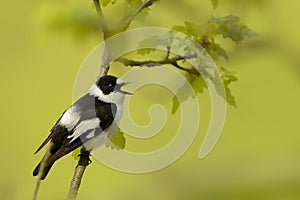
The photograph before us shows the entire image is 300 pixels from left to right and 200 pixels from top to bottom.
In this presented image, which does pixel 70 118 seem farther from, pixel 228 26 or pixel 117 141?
pixel 228 26

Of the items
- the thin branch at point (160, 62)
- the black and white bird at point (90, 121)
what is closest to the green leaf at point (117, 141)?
the black and white bird at point (90, 121)

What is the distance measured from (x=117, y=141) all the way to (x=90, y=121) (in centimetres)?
12

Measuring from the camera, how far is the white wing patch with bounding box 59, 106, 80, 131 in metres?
1.11

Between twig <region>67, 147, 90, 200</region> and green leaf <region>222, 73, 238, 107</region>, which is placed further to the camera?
green leaf <region>222, 73, 238, 107</region>

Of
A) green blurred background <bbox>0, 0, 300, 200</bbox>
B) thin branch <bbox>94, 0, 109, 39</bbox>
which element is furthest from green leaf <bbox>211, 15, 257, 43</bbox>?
thin branch <bbox>94, 0, 109, 39</bbox>

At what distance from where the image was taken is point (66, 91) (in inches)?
109

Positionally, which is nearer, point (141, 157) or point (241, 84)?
point (141, 157)

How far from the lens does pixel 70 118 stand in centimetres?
113

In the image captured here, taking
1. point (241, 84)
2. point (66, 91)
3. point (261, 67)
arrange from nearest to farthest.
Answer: point (241, 84) < point (261, 67) < point (66, 91)

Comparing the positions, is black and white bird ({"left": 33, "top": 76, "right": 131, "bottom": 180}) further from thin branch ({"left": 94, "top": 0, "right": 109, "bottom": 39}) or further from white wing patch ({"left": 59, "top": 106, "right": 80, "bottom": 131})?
thin branch ({"left": 94, "top": 0, "right": 109, "bottom": 39})

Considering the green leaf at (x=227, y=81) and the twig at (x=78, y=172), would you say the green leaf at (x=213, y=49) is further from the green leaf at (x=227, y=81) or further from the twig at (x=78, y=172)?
the twig at (x=78, y=172)

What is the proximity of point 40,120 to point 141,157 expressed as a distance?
196 centimetres

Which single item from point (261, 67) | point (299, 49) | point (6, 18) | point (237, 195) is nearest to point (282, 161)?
point (237, 195)

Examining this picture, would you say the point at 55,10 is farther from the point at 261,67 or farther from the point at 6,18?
the point at 6,18
